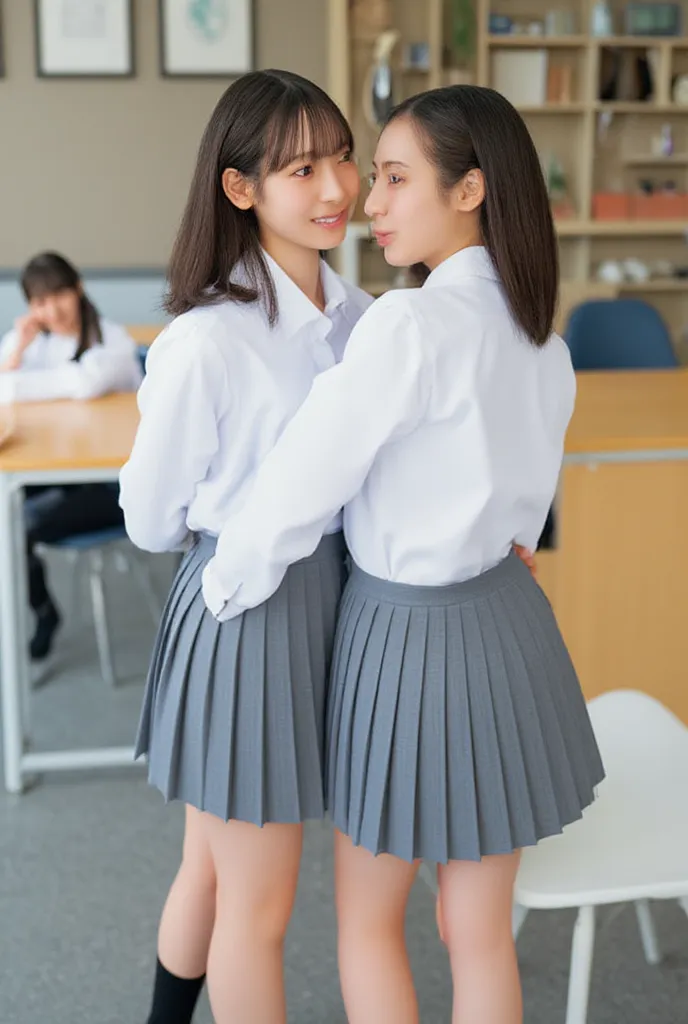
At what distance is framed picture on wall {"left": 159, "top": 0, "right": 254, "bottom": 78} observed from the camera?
19.3 ft

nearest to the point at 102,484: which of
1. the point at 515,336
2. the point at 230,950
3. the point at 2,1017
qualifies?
the point at 2,1017

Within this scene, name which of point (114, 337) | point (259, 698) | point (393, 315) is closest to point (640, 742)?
point (259, 698)

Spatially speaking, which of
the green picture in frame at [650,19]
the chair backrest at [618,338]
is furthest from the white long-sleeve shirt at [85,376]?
the green picture in frame at [650,19]

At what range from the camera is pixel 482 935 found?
1.34 m

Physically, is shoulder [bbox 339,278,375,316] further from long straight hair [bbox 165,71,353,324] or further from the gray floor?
the gray floor

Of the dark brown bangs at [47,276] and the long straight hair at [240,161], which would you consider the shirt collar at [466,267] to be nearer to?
the long straight hair at [240,161]

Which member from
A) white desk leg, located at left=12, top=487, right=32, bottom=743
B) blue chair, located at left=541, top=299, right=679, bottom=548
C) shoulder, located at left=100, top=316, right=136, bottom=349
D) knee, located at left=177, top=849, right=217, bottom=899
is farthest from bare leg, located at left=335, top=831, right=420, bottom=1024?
blue chair, located at left=541, top=299, right=679, bottom=548

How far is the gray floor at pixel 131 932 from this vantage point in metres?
1.94

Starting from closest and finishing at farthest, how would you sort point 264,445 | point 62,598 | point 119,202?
point 264,445
point 62,598
point 119,202

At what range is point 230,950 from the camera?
4.72 feet

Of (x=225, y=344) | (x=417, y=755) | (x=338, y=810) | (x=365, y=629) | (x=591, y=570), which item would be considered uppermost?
(x=225, y=344)

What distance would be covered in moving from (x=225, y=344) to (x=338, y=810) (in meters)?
0.56

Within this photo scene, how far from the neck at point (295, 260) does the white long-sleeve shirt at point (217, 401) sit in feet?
0.09

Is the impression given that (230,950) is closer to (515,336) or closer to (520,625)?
(520,625)
